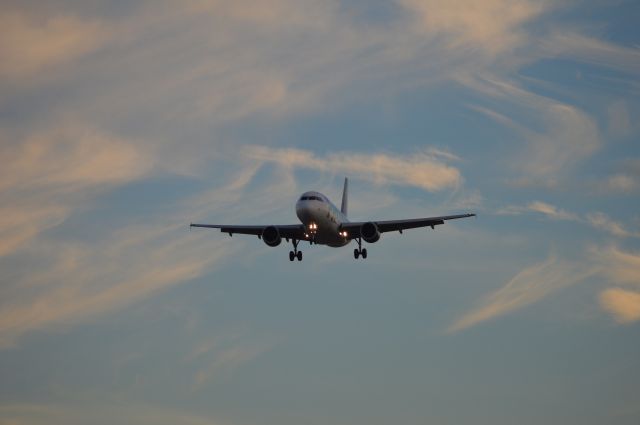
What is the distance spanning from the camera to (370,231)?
323 feet

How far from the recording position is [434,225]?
101 meters

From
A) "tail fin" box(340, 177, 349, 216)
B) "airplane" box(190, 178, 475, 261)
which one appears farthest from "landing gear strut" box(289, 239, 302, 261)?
"tail fin" box(340, 177, 349, 216)

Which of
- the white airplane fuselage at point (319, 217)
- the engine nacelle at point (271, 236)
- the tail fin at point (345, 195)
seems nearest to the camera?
the white airplane fuselage at point (319, 217)

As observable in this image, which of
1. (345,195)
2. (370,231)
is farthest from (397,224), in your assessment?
(345,195)

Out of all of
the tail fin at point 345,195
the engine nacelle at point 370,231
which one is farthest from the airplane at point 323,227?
the tail fin at point 345,195

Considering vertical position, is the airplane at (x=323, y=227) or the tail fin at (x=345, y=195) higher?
the tail fin at (x=345, y=195)

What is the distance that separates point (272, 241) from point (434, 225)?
14.9 m

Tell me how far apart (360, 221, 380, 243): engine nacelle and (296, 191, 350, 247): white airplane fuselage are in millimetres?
1879

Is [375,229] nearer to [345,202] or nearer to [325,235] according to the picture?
[325,235]

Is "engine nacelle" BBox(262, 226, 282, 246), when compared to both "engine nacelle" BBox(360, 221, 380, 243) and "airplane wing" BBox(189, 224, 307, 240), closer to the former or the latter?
"airplane wing" BBox(189, 224, 307, 240)

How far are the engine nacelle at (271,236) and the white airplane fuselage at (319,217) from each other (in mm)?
3280

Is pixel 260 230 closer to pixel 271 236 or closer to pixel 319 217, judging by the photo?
pixel 271 236

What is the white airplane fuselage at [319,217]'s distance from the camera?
3654 inches

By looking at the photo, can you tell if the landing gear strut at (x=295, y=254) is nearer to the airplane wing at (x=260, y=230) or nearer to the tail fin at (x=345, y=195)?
the airplane wing at (x=260, y=230)
